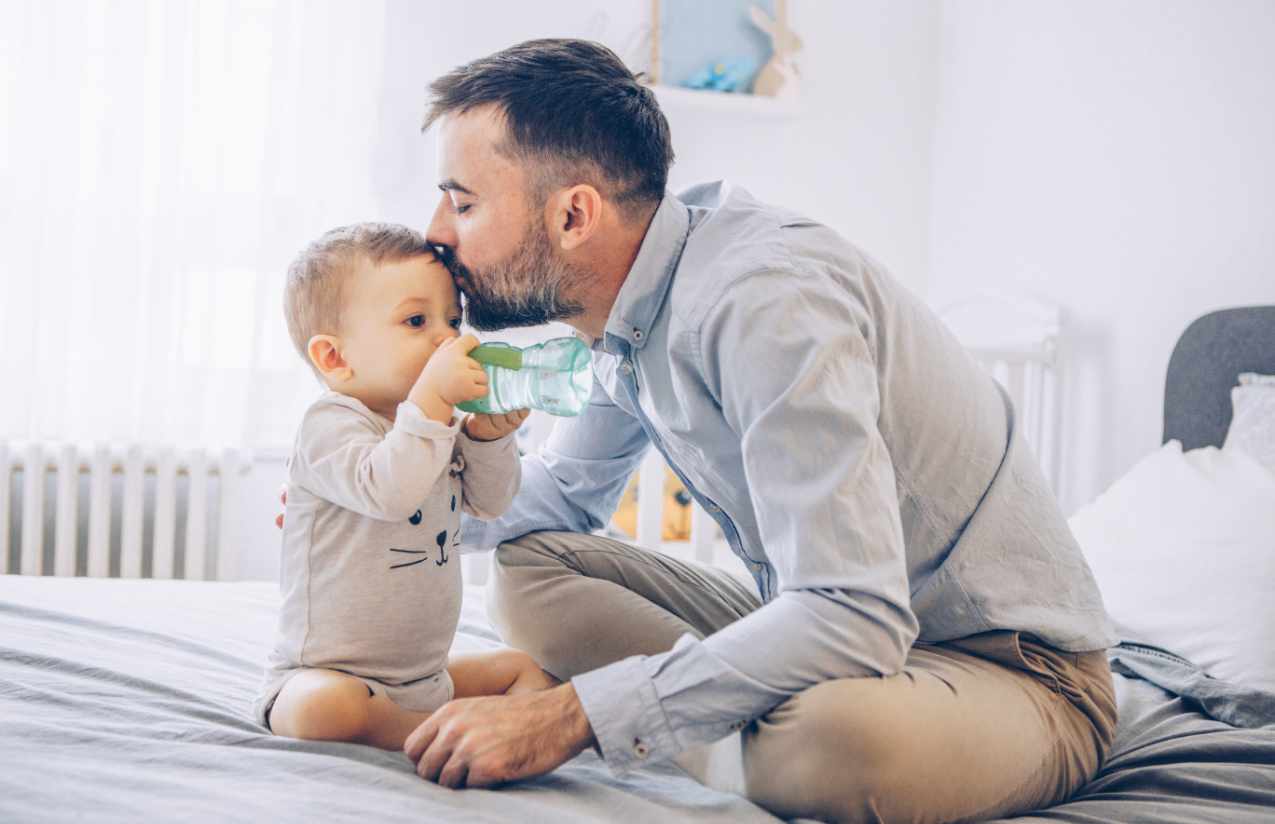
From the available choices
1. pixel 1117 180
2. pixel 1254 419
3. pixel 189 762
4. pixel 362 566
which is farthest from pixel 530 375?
pixel 1117 180

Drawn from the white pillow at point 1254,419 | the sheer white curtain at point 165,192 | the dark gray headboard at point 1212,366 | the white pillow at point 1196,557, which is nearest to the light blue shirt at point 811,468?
the white pillow at point 1196,557

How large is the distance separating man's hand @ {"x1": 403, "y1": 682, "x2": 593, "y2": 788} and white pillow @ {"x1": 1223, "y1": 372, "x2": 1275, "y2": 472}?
4.02 ft

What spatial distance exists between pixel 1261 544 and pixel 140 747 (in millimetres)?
1346

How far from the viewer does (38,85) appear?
2498 millimetres

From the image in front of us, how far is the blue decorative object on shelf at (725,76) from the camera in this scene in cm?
295

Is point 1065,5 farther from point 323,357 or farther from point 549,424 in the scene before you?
point 323,357

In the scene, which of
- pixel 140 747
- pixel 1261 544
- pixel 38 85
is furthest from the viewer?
pixel 38 85

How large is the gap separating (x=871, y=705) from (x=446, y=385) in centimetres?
50

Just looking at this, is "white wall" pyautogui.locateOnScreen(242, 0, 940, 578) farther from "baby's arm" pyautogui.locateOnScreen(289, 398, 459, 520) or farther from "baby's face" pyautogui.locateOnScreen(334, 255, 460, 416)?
"baby's arm" pyautogui.locateOnScreen(289, 398, 459, 520)

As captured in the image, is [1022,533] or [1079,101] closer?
[1022,533]

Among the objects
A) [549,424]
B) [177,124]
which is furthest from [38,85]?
[549,424]

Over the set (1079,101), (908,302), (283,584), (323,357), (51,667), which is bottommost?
(51,667)

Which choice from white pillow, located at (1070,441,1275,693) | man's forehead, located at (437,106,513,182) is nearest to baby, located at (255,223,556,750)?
man's forehead, located at (437,106,513,182)

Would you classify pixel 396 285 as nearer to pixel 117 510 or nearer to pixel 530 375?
pixel 530 375
